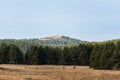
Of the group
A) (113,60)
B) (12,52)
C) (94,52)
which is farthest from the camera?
(12,52)

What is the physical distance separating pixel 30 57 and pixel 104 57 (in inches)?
1497

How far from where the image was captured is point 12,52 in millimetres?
133250

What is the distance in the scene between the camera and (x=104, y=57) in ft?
342

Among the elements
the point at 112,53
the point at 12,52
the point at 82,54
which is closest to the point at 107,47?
the point at 112,53

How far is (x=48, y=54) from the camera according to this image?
138m

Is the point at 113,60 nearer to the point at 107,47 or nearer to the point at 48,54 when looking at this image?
the point at 107,47

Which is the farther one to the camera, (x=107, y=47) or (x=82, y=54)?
(x=82, y=54)

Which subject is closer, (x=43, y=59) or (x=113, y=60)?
(x=113, y=60)

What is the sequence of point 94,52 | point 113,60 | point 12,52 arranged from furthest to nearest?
point 12,52 → point 94,52 → point 113,60

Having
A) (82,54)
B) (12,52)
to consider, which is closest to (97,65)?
(82,54)

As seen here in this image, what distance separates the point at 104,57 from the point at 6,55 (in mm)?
44639

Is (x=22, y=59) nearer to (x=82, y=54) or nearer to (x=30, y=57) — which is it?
(x=30, y=57)

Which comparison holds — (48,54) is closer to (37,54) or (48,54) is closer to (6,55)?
(37,54)

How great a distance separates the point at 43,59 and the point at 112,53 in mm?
39495
